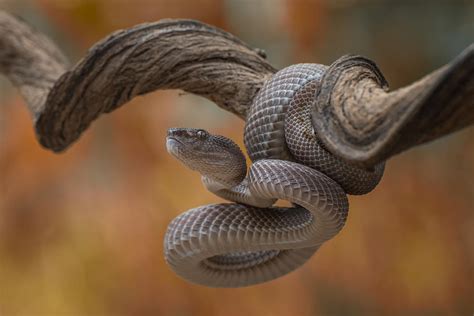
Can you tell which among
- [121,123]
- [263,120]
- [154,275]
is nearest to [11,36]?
[263,120]

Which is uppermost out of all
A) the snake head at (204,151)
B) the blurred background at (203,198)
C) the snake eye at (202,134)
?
the snake eye at (202,134)

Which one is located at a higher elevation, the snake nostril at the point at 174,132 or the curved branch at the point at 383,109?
the curved branch at the point at 383,109

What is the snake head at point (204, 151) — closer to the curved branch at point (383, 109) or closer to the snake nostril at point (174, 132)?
the snake nostril at point (174, 132)

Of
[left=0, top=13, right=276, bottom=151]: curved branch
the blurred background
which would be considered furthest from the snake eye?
the blurred background

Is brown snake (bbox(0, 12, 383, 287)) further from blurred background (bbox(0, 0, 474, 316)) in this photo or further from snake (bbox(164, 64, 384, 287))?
blurred background (bbox(0, 0, 474, 316))

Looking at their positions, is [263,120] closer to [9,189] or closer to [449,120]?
[449,120]

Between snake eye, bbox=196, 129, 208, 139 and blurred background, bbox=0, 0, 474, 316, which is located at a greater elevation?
snake eye, bbox=196, 129, 208, 139

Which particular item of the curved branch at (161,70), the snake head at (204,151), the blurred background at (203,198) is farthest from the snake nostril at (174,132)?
the blurred background at (203,198)
